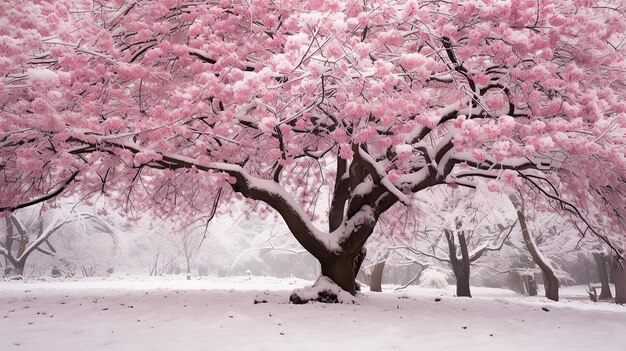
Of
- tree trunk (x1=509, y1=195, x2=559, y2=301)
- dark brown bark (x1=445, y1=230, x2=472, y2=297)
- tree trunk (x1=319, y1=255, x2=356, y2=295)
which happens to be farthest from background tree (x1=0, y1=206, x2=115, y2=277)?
tree trunk (x1=509, y1=195, x2=559, y2=301)

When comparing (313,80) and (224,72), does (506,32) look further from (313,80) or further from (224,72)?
(224,72)

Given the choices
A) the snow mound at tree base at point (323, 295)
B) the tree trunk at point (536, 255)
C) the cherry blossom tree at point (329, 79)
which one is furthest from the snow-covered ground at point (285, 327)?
the tree trunk at point (536, 255)

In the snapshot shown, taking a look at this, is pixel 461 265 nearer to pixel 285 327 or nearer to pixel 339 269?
pixel 339 269

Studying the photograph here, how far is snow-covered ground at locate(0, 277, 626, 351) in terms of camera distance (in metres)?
5.77

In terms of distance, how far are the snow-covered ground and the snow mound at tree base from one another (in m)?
0.29

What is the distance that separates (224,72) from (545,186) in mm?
11139

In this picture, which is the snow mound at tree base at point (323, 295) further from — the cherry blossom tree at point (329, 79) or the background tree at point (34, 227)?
the background tree at point (34, 227)

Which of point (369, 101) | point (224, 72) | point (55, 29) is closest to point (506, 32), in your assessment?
point (369, 101)

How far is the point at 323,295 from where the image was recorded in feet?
32.1

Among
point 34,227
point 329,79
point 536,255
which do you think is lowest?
point 536,255

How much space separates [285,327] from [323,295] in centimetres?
299

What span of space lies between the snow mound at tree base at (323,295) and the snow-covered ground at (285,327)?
0.29m

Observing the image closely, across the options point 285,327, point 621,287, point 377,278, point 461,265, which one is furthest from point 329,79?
point 621,287

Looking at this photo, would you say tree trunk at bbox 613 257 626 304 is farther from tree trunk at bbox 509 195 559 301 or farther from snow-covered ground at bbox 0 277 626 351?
snow-covered ground at bbox 0 277 626 351
